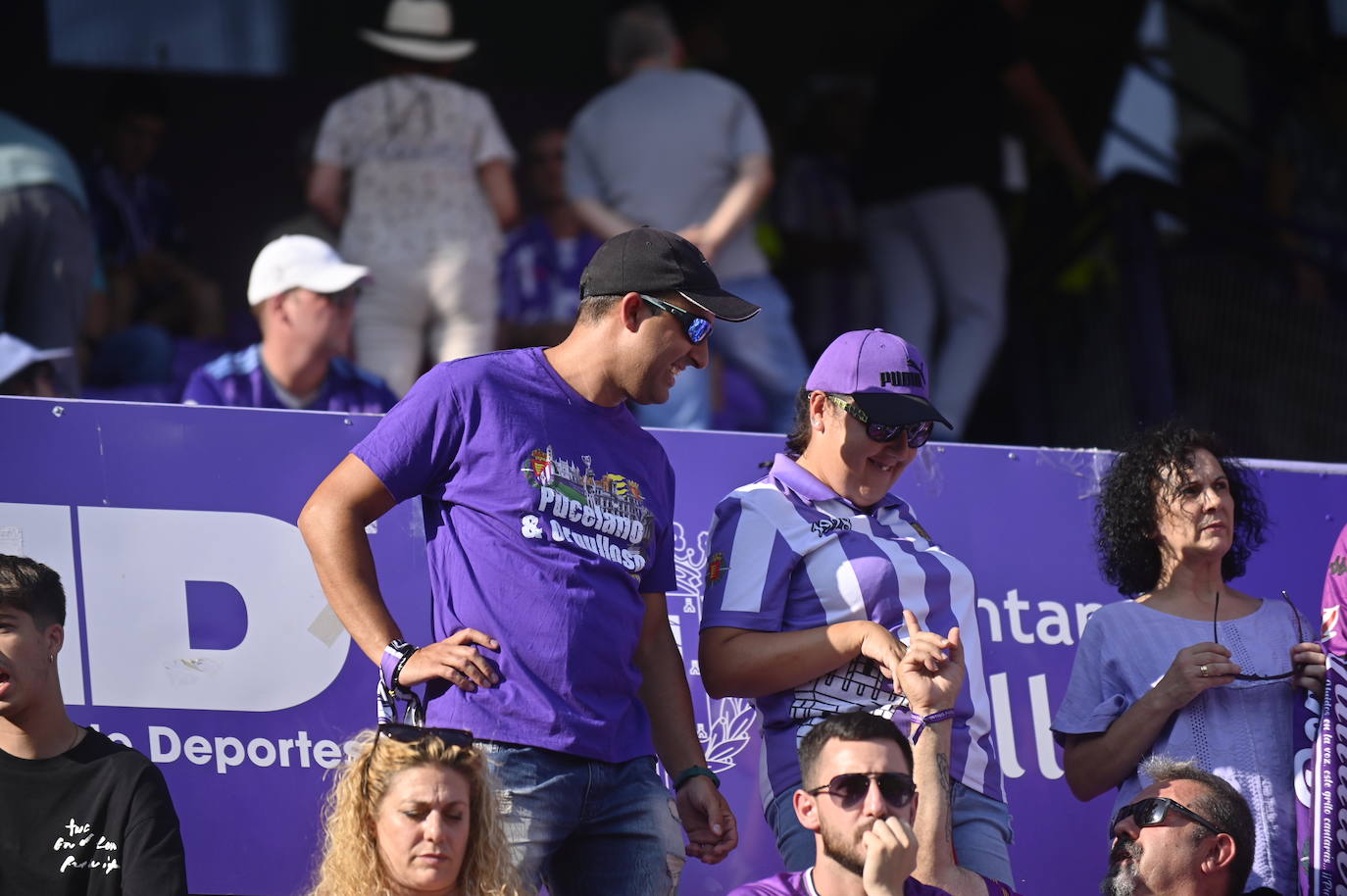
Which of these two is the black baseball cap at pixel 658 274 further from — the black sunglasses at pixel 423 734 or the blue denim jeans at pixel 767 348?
the blue denim jeans at pixel 767 348

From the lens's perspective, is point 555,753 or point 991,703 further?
point 991,703

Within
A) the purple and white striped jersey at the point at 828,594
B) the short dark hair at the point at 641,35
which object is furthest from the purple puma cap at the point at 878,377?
the short dark hair at the point at 641,35

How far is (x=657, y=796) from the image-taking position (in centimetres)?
367

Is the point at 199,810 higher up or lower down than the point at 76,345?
lower down

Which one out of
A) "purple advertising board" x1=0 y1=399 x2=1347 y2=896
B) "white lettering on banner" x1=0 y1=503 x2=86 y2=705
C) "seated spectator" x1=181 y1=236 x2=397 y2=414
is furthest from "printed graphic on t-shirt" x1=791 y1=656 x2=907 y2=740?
"seated spectator" x1=181 y1=236 x2=397 y2=414

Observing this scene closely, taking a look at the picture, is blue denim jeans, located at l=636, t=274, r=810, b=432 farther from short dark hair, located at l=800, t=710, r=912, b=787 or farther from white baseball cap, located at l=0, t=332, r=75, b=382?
short dark hair, located at l=800, t=710, r=912, b=787

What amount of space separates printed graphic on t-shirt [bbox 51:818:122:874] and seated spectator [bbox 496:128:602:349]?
13.0 ft

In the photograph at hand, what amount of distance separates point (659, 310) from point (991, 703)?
1.83 meters

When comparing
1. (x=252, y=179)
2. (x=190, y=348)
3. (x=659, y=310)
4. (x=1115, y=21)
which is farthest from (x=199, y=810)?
(x=1115, y=21)

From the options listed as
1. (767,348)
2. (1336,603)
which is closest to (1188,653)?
(1336,603)

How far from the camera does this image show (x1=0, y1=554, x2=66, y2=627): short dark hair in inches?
157

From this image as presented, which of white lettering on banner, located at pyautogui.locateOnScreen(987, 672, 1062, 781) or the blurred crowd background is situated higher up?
the blurred crowd background

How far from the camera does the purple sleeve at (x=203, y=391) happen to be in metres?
5.44

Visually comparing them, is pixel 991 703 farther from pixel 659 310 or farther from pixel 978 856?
pixel 659 310
